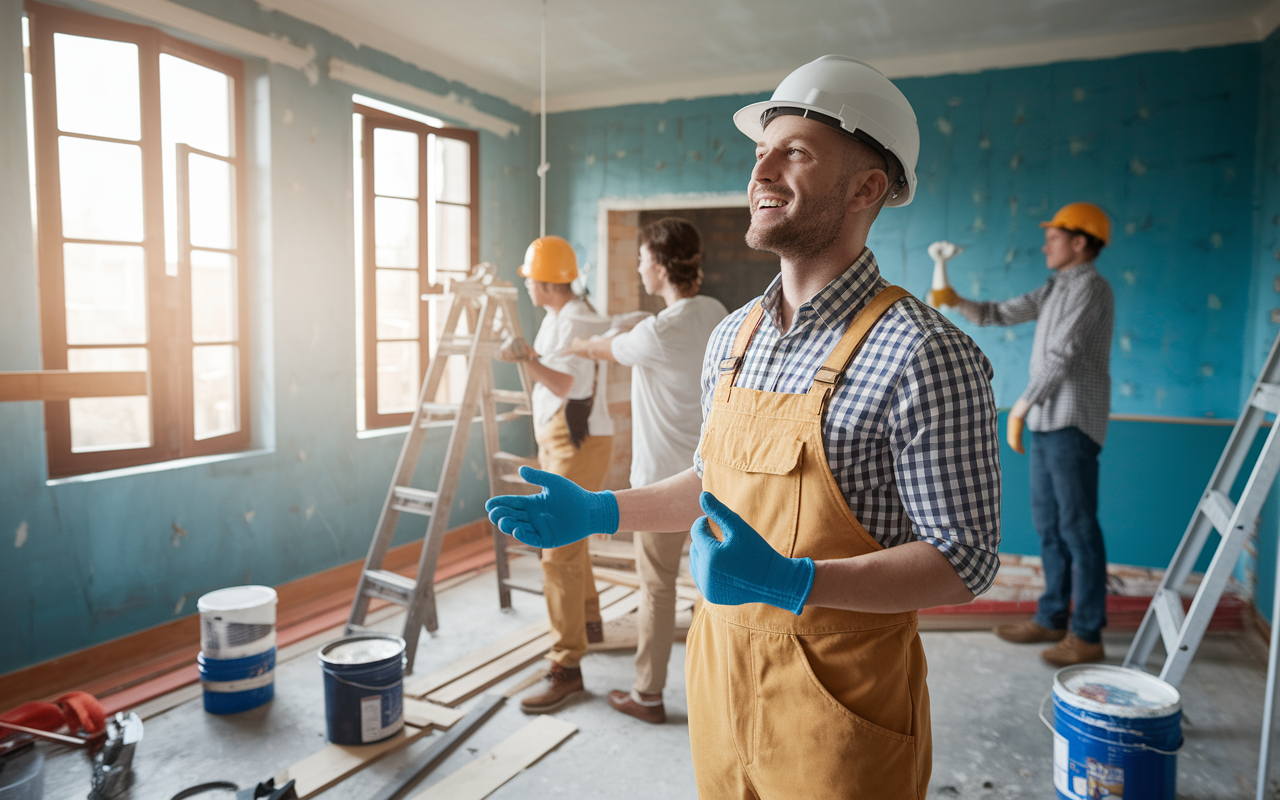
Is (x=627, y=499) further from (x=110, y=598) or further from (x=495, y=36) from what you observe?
(x=495, y=36)

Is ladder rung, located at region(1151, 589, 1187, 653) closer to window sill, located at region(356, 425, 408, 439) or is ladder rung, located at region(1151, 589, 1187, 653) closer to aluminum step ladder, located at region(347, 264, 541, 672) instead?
aluminum step ladder, located at region(347, 264, 541, 672)

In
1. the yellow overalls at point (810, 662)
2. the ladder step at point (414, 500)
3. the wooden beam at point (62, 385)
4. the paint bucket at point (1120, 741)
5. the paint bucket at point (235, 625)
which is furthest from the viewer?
the ladder step at point (414, 500)

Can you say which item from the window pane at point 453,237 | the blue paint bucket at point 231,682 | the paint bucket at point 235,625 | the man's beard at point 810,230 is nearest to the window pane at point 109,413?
the paint bucket at point 235,625

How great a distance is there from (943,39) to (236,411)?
4309mm

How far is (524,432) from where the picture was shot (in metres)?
5.85

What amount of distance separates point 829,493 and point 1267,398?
2418 millimetres

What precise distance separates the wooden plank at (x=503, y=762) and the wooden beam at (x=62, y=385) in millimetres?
1532

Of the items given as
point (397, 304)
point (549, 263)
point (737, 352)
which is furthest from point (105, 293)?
point (737, 352)

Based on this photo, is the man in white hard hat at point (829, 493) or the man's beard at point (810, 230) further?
the man's beard at point (810, 230)

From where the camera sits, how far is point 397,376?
16.2ft

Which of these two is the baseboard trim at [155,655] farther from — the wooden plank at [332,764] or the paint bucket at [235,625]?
the wooden plank at [332,764]

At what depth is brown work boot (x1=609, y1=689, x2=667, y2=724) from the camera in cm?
305

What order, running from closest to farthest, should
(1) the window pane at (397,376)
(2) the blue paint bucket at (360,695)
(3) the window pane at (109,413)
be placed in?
(2) the blue paint bucket at (360,695)
(3) the window pane at (109,413)
(1) the window pane at (397,376)

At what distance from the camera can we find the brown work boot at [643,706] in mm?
3055
